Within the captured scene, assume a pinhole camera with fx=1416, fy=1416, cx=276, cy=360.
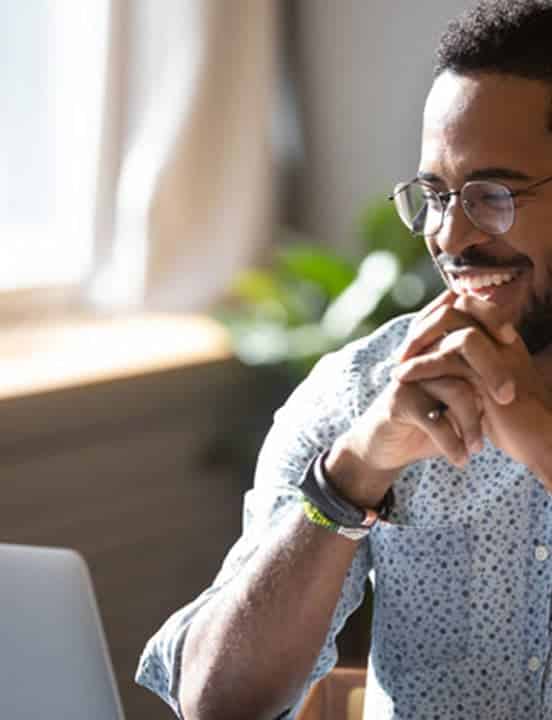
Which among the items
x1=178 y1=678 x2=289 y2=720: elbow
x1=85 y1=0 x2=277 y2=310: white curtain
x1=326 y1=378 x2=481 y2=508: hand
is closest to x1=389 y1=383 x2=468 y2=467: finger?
x1=326 y1=378 x2=481 y2=508: hand

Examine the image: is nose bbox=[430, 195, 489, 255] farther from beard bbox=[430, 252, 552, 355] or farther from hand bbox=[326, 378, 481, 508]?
hand bbox=[326, 378, 481, 508]

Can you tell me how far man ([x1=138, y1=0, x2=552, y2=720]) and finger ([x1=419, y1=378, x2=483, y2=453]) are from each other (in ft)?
0.13

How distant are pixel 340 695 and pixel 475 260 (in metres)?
0.57

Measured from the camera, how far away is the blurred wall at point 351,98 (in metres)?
3.14

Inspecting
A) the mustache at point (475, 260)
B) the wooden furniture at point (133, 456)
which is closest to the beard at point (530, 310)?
the mustache at point (475, 260)

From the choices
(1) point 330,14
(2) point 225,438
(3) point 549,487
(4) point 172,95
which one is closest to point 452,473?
(3) point 549,487

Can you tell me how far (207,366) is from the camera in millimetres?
2951

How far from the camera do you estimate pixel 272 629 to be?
1483 mm

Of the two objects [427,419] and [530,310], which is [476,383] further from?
[530,310]

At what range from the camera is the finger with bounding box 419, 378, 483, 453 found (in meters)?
1.31

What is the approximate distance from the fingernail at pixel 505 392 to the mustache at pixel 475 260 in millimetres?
207

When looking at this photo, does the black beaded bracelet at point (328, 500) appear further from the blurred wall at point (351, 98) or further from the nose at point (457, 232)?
the blurred wall at point (351, 98)

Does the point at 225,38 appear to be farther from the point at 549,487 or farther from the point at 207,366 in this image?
the point at 549,487

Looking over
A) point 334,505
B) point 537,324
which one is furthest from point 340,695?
point 537,324
